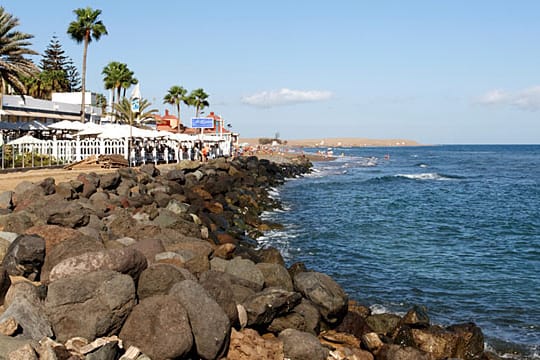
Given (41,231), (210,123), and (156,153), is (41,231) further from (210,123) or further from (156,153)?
(210,123)

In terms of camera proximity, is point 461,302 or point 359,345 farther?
point 461,302

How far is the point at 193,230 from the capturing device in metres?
13.6

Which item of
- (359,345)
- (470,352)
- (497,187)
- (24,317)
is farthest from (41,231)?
(497,187)

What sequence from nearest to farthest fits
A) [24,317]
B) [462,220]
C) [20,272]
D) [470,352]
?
[24,317], [20,272], [470,352], [462,220]

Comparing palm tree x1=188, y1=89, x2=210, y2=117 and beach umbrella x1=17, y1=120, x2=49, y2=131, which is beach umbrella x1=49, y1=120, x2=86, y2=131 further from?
palm tree x1=188, y1=89, x2=210, y2=117

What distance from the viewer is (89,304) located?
22.6 feet

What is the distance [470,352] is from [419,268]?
6.82 m

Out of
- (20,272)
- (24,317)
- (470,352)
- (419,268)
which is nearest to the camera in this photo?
(24,317)

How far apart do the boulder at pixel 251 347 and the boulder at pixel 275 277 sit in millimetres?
1946

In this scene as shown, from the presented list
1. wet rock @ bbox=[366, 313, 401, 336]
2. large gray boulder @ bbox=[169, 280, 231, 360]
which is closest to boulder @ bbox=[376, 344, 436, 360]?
wet rock @ bbox=[366, 313, 401, 336]

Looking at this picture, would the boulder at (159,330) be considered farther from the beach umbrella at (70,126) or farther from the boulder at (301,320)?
the beach umbrella at (70,126)

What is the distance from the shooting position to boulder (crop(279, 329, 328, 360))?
791 centimetres

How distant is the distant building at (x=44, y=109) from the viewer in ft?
126

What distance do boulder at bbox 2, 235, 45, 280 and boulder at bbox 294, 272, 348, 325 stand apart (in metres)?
4.43
